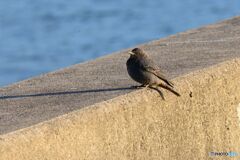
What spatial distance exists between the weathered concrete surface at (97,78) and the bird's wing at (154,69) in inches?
3.3

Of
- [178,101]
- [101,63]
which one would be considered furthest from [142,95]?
[101,63]

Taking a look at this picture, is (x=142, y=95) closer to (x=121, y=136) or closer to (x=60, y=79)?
(x=121, y=136)

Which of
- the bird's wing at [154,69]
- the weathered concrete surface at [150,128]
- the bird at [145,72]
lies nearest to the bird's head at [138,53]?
the bird at [145,72]

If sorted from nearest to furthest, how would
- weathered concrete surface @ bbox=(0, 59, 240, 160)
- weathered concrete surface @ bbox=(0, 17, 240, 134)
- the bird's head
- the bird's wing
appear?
weathered concrete surface @ bbox=(0, 59, 240, 160)
weathered concrete surface @ bbox=(0, 17, 240, 134)
the bird's wing
the bird's head

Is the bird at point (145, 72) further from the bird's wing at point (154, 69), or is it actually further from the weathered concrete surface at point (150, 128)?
the weathered concrete surface at point (150, 128)

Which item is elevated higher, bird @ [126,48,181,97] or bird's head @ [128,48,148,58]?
bird's head @ [128,48,148,58]

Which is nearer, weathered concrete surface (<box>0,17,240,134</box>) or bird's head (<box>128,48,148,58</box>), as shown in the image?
weathered concrete surface (<box>0,17,240,134</box>)

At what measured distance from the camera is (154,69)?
696cm

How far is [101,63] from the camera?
771 cm

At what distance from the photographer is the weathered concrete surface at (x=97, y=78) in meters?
A: 6.18

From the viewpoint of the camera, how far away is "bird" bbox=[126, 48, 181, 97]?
670 centimetres

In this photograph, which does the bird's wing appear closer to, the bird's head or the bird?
the bird

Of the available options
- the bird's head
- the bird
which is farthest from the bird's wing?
the bird's head

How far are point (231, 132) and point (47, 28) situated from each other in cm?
2003
